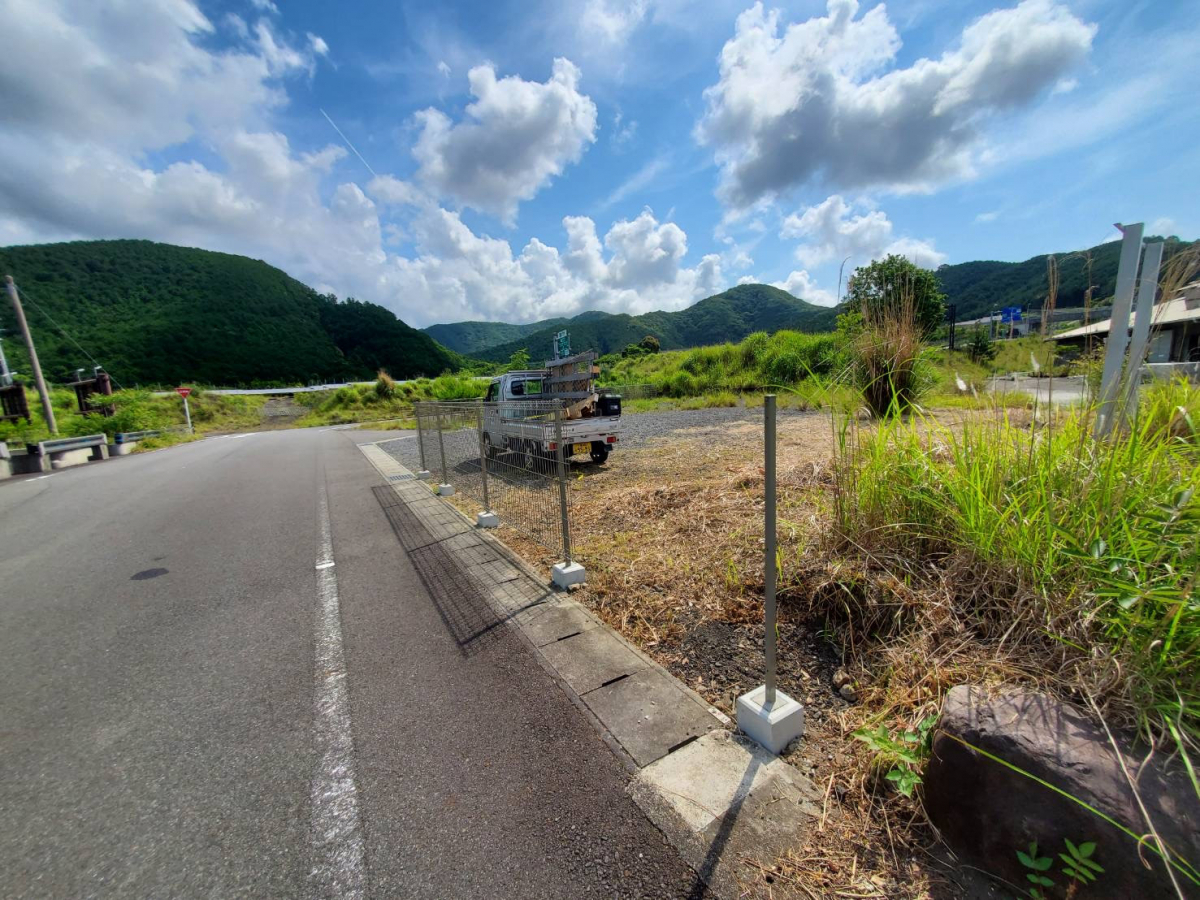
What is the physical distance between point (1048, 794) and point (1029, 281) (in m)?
38.0

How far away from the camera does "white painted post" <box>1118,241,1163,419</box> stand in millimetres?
2182

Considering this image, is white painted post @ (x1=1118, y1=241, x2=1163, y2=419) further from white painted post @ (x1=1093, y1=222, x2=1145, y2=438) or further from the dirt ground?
the dirt ground

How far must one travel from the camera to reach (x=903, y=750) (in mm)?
1736

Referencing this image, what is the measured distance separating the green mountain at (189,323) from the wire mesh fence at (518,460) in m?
44.4

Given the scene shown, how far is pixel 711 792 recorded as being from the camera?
5.76 ft

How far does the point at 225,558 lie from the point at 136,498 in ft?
17.3

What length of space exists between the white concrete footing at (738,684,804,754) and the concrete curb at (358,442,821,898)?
57 millimetres

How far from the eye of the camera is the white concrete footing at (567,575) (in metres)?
3.61

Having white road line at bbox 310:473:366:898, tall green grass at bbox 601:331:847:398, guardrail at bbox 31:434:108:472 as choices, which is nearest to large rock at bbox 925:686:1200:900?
white road line at bbox 310:473:366:898

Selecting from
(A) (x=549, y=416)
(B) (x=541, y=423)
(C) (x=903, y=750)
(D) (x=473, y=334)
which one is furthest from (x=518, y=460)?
(D) (x=473, y=334)

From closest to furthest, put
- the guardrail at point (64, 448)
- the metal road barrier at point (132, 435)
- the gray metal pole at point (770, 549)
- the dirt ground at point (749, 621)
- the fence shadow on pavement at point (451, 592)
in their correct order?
the dirt ground at point (749, 621) → the gray metal pole at point (770, 549) → the fence shadow on pavement at point (451, 592) → the guardrail at point (64, 448) → the metal road barrier at point (132, 435)

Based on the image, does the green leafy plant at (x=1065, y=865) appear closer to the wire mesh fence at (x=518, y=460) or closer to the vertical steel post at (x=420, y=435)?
the wire mesh fence at (x=518, y=460)

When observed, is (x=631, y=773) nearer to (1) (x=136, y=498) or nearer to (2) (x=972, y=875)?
(2) (x=972, y=875)

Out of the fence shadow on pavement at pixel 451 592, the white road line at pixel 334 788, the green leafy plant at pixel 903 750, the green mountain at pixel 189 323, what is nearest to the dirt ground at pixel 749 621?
the green leafy plant at pixel 903 750
